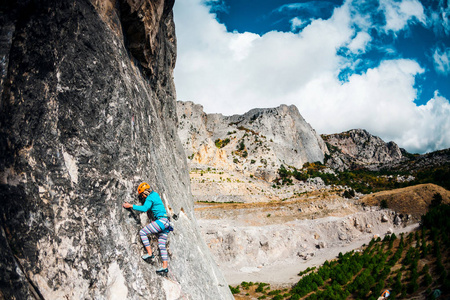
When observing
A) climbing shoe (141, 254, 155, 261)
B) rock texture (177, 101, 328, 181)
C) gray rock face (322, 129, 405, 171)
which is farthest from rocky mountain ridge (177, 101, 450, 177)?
climbing shoe (141, 254, 155, 261)

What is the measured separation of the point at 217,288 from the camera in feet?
28.6

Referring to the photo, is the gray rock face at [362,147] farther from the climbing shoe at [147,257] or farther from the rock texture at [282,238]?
the climbing shoe at [147,257]

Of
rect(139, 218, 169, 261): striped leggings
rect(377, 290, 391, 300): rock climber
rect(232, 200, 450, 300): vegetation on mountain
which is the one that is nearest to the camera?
rect(139, 218, 169, 261): striped leggings

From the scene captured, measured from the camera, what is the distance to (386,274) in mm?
16922

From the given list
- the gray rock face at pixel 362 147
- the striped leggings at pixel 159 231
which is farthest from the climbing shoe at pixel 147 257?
the gray rock face at pixel 362 147

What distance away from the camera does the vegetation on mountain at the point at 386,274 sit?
14508mm

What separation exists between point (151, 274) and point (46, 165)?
319cm

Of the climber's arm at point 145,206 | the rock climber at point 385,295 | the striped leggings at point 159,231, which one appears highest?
the climber's arm at point 145,206

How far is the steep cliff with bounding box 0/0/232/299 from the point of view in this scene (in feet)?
13.7

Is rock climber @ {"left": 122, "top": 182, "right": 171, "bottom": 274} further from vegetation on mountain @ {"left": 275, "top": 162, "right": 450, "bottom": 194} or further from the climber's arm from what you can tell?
vegetation on mountain @ {"left": 275, "top": 162, "right": 450, "bottom": 194}

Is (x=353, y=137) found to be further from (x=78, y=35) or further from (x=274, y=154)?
(x=78, y=35)

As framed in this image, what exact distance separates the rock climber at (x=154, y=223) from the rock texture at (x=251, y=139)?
59.1 m

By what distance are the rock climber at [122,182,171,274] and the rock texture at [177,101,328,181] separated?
59.1m

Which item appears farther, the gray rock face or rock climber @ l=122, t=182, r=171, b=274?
the gray rock face
